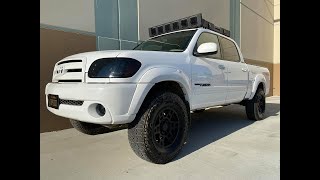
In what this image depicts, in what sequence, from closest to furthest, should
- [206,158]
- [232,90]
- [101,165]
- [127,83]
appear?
[127,83]
[101,165]
[206,158]
[232,90]

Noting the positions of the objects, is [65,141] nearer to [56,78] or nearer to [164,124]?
[56,78]

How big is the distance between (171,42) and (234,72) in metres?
1.41

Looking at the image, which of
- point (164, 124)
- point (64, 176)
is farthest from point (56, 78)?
point (164, 124)

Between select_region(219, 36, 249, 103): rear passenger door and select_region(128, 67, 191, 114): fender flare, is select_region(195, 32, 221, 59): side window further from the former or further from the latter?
select_region(128, 67, 191, 114): fender flare

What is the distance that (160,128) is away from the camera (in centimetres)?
284

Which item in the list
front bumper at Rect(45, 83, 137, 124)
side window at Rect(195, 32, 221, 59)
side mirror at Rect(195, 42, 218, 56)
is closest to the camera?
front bumper at Rect(45, 83, 137, 124)

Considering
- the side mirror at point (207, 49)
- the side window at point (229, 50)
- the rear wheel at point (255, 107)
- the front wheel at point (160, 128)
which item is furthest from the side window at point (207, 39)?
the rear wheel at point (255, 107)

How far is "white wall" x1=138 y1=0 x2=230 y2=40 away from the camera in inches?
245

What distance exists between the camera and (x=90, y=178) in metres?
2.50

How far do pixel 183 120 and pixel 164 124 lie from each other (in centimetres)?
30

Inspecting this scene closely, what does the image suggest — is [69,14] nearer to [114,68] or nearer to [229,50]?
[114,68]

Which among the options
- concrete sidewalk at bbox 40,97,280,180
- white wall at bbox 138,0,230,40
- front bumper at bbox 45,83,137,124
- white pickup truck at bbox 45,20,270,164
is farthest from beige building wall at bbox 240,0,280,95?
front bumper at bbox 45,83,137,124

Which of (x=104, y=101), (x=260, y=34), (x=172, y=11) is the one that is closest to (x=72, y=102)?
(x=104, y=101)

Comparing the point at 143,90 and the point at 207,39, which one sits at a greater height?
the point at 207,39
